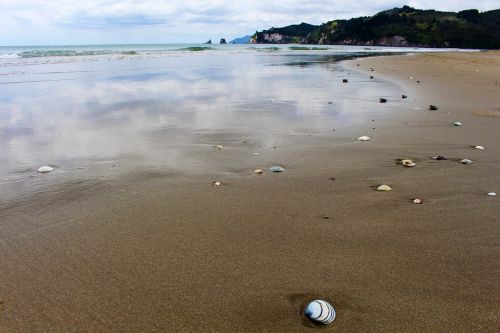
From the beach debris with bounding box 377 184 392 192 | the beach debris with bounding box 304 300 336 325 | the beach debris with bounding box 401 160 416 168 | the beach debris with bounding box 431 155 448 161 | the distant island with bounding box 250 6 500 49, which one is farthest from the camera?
the distant island with bounding box 250 6 500 49

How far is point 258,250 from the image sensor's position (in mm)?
3000

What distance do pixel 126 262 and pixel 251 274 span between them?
0.95 meters

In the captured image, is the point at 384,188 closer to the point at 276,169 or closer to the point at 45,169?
the point at 276,169

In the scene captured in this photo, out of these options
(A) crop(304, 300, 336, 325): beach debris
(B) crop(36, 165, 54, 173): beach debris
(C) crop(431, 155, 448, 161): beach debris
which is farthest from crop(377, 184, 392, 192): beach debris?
(B) crop(36, 165, 54, 173): beach debris

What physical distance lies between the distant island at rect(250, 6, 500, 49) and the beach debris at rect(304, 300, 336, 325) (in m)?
101

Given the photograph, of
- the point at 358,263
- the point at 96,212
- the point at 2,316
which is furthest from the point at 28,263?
the point at 358,263

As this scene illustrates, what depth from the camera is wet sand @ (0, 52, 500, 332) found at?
2285 mm

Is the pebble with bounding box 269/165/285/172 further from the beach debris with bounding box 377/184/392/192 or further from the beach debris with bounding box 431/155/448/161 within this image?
the beach debris with bounding box 431/155/448/161

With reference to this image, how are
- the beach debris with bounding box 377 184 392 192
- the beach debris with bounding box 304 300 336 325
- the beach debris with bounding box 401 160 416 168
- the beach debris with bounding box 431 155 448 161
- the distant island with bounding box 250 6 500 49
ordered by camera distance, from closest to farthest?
the beach debris with bounding box 304 300 336 325 < the beach debris with bounding box 377 184 392 192 < the beach debris with bounding box 401 160 416 168 < the beach debris with bounding box 431 155 448 161 < the distant island with bounding box 250 6 500 49

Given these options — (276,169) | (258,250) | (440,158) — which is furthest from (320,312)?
(440,158)

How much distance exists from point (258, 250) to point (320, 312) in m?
0.88

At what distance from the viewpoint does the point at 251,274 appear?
269 cm

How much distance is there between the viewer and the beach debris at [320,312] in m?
2.19

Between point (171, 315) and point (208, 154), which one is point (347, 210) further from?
point (208, 154)
